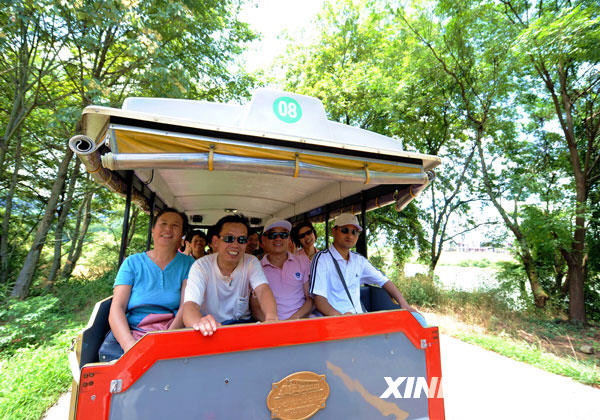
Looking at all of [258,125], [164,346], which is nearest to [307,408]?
[164,346]

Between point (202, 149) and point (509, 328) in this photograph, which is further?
point (509, 328)

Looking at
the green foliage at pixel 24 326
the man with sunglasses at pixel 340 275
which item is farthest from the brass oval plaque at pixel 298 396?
the green foliage at pixel 24 326

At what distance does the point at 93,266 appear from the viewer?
15242 millimetres

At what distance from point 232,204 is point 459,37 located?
28.4ft

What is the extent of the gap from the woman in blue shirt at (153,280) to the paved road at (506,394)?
2.25m

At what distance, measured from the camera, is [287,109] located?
7.32 ft

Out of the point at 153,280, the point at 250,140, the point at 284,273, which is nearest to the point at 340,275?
the point at 284,273

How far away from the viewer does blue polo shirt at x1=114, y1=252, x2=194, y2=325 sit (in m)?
2.27

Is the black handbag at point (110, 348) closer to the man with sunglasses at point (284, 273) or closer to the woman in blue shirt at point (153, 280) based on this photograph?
the woman in blue shirt at point (153, 280)

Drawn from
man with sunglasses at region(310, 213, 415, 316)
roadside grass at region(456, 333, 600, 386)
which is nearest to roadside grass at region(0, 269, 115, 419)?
man with sunglasses at region(310, 213, 415, 316)

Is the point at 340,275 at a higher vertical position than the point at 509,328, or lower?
higher

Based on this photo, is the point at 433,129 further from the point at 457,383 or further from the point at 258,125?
the point at 258,125

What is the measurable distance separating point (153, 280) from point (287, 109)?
1707 millimetres

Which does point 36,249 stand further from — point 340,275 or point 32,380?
point 340,275
